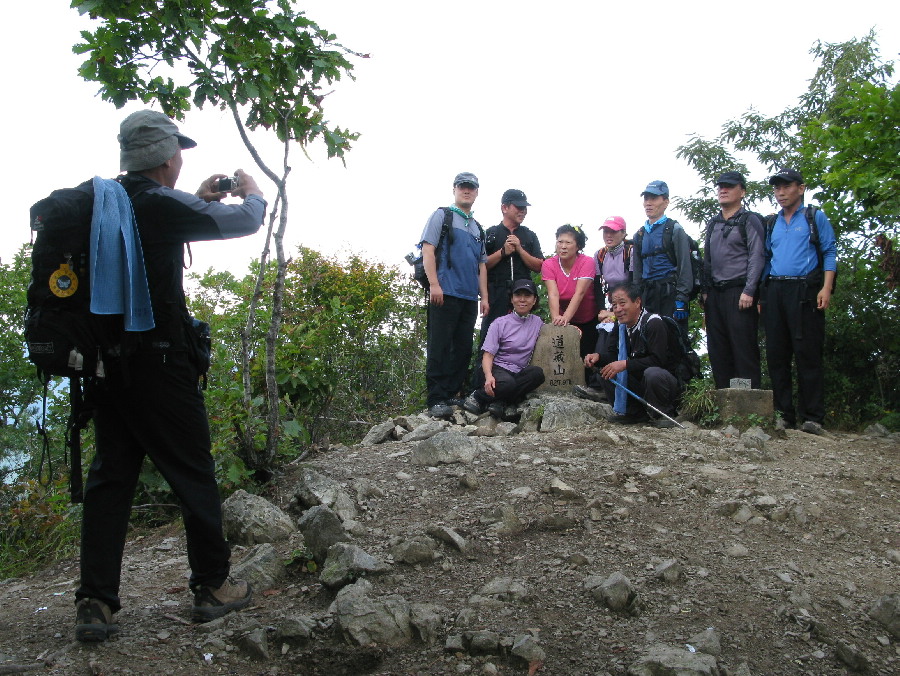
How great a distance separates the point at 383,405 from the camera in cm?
904

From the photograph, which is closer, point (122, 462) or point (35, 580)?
point (122, 462)


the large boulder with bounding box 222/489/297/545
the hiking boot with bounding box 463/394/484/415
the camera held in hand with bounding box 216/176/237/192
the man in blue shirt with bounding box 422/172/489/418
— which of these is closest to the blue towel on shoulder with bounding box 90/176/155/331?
the camera held in hand with bounding box 216/176/237/192

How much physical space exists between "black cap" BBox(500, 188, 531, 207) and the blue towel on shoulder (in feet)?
15.8

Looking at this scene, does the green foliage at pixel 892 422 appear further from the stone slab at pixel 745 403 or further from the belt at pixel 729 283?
the belt at pixel 729 283

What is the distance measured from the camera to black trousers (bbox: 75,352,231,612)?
9.88 ft

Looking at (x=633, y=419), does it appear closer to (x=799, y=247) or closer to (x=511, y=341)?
(x=511, y=341)

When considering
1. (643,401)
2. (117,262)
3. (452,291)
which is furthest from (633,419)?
(117,262)

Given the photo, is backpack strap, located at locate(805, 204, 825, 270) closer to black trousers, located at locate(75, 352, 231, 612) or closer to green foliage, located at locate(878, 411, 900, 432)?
green foliage, located at locate(878, 411, 900, 432)

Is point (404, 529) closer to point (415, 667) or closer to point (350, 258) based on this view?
point (415, 667)

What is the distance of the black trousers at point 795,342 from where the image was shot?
6375 millimetres

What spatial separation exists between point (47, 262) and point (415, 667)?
195 cm

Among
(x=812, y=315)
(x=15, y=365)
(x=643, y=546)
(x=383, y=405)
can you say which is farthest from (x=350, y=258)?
(x=643, y=546)

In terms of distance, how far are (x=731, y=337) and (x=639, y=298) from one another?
853 mm

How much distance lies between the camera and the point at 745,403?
20.9 feet
